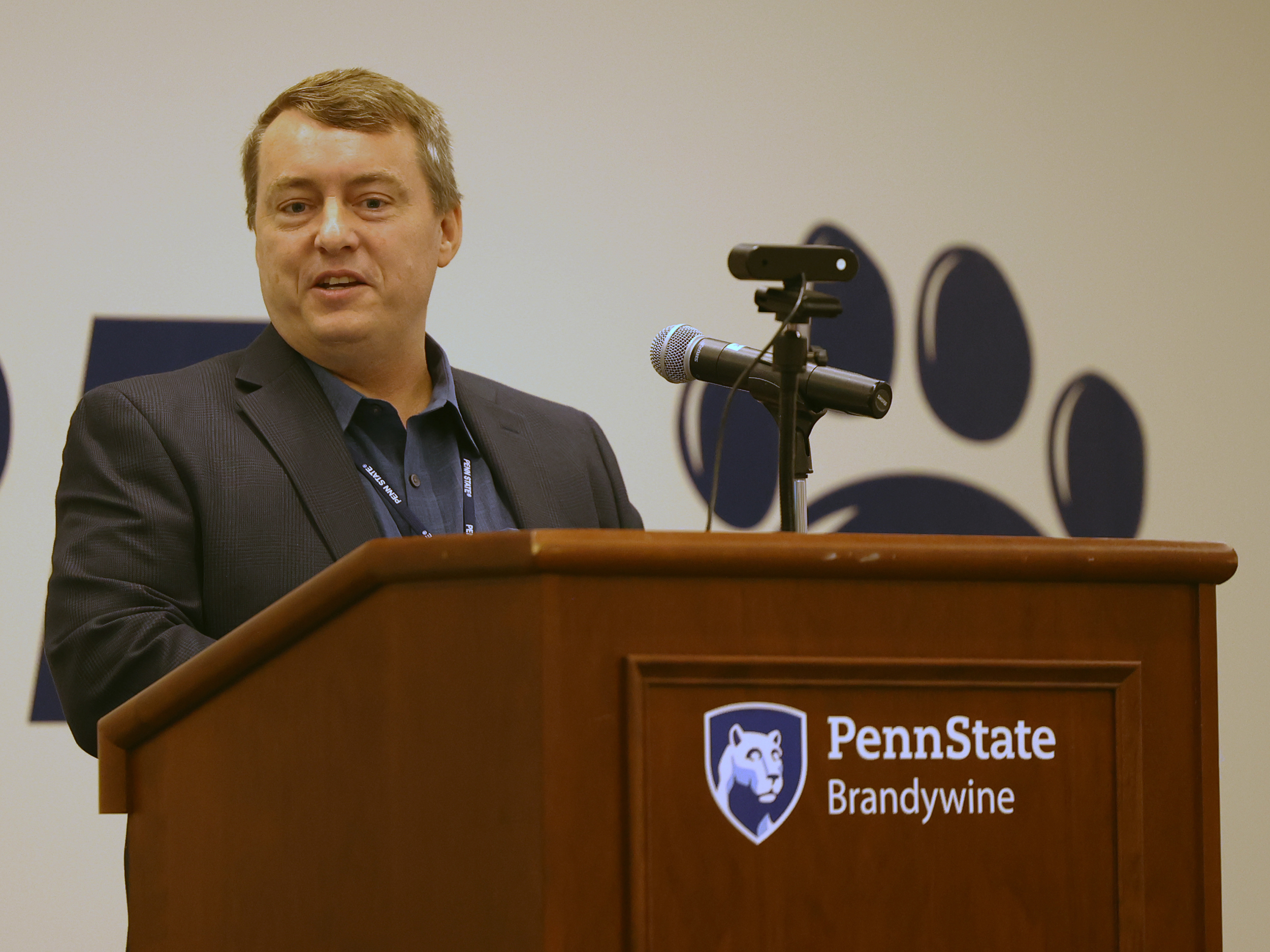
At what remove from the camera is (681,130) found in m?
3.06

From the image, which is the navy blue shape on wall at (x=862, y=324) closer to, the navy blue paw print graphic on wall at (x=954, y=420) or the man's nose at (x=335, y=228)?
the navy blue paw print graphic on wall at (x=954, y=420)

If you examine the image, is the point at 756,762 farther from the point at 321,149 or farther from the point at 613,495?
the point at 321,149

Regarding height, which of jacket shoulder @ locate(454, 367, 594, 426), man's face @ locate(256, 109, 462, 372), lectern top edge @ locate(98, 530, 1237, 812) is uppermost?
man's face @ locate(256, 109, 462, 372)

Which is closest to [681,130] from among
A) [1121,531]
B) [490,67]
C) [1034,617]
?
[490,67]

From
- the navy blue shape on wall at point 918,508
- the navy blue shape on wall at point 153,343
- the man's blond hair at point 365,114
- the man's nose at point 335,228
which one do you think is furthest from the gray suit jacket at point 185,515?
the navy blue shape on wall at point 918,508

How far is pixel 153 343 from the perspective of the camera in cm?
281

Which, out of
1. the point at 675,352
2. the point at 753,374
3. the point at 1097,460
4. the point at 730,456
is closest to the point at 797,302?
the point at 753,374

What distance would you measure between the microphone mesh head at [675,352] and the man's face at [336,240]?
21.4 inches

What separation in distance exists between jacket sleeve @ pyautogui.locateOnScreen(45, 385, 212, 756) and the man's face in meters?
0.29

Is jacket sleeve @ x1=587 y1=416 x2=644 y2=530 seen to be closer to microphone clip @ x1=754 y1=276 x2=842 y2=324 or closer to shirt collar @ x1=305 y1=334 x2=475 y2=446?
shirt collar @ x1=305 y1=334 x2=475 y2=446

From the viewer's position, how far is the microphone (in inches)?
48.7

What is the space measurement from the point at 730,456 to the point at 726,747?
216cm

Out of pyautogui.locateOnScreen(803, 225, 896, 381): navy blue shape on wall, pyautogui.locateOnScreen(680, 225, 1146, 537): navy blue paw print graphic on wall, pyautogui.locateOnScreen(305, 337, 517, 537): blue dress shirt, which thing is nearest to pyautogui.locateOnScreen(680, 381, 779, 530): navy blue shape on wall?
pyautogui.locateOnScreen(680, 225, 1146, 537): navy blue paw print graphic on wall

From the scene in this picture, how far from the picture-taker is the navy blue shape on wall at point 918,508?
10.1ft
